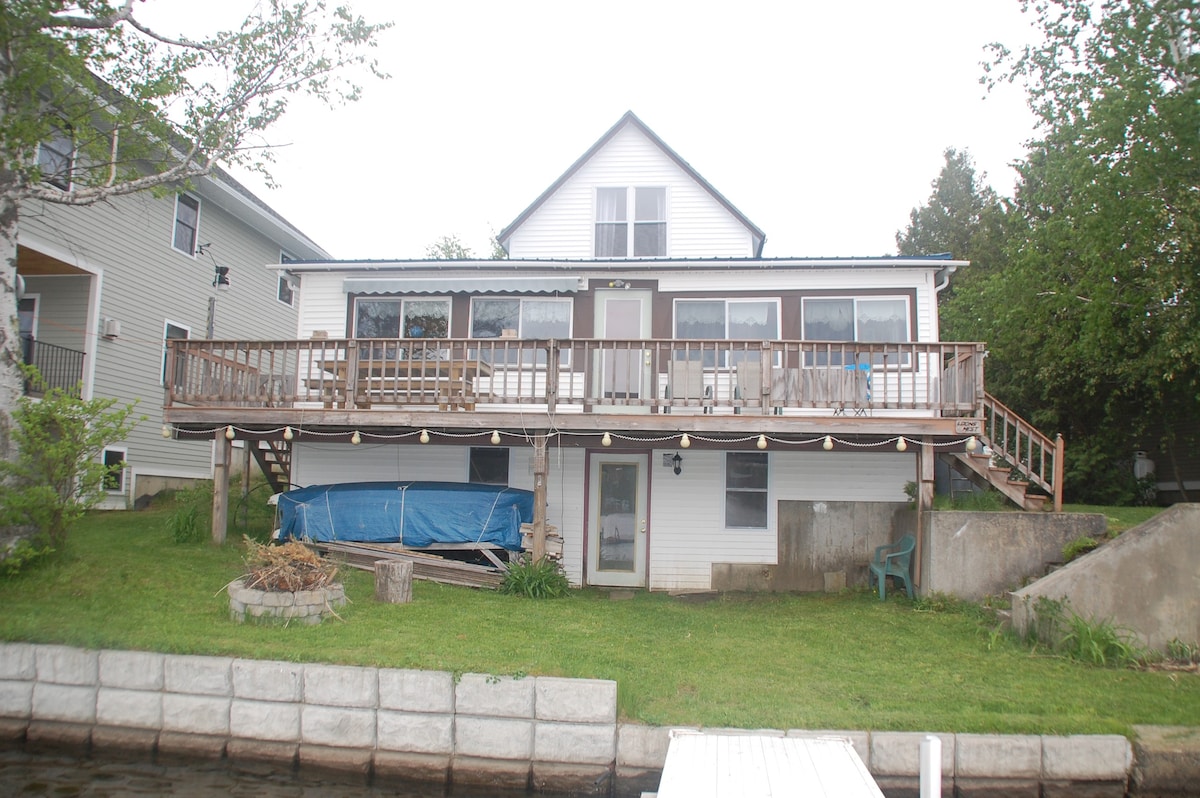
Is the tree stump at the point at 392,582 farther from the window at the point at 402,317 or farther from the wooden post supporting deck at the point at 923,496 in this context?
the wooden post supporting deck at the point at 923,496

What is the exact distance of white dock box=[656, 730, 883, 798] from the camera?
3.78 meters

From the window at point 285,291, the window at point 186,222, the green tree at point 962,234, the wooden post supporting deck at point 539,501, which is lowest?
the wooden post supporting deck at point 539,501

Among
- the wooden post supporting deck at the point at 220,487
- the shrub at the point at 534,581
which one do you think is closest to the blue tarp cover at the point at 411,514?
the shrub at the point at 534,581

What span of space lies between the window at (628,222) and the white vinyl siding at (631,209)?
0.13m

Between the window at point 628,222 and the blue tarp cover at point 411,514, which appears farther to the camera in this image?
the window at point 628,222

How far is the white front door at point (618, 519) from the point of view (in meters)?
13.2

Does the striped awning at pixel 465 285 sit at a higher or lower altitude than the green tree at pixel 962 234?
lower

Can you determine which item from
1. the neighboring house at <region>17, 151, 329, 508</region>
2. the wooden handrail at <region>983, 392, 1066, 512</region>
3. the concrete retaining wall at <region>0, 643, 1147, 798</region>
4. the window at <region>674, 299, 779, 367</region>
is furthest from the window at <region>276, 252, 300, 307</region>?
the wooden handrail at <region>983, 392, 1066, 512</region>

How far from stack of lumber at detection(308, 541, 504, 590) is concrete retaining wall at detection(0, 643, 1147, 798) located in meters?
4.03

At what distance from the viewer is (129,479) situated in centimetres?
1623

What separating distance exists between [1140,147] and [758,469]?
7896 millimetres

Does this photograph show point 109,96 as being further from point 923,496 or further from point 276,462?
point 923,496

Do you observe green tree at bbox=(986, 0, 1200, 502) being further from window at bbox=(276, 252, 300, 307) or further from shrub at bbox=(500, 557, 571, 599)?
window at bbox=(276, 252, 300, 307)

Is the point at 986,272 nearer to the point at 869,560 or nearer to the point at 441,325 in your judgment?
the point at 869,560
